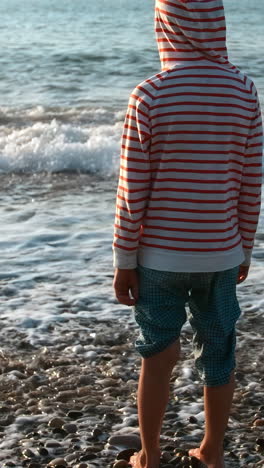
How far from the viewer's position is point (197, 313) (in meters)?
3.04

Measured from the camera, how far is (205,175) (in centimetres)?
286

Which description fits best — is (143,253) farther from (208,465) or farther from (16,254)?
(16,254)

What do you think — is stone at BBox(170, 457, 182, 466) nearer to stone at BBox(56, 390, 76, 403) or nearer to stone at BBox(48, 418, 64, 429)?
stone at BBox(48, 418, 64, 429)

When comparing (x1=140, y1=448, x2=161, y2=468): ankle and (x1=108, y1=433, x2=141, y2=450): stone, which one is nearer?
(x1=140, y1=448, x2=161, y2=468): ankle

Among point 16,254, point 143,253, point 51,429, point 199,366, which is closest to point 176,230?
→ point 143,253

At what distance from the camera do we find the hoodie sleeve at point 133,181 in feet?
9.21

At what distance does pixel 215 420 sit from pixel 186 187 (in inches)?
34.2

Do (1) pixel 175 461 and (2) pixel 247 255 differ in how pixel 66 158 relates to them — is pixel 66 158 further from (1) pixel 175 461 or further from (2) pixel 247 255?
(2) pixel 247 255

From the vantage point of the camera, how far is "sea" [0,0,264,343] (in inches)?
210

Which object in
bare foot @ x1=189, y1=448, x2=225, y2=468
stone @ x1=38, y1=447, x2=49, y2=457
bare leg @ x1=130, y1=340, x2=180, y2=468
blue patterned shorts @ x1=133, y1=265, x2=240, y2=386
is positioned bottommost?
stone @ x1=38, y1=447, x2=49, y2=457

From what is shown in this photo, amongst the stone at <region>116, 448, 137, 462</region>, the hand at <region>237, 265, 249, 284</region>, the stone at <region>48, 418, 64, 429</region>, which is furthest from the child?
the stone at <region>48, 418, 64, 429</region>

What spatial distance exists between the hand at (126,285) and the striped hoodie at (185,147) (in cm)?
4

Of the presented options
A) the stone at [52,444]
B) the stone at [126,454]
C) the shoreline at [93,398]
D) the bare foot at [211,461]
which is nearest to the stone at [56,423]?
the shoreline at [93,398]

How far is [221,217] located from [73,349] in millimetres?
1816
